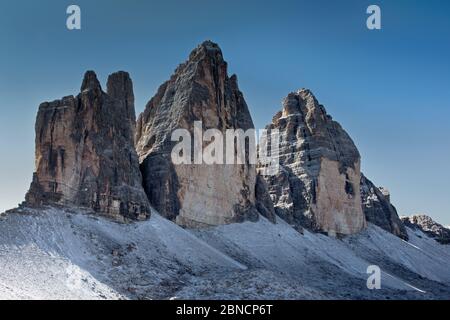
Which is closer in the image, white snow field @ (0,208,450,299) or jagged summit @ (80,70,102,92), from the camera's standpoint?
white snow field @ (0,208,450,299)

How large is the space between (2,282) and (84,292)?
15.7 feet

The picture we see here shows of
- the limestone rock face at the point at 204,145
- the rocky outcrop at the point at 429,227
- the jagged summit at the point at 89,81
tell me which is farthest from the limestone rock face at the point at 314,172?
the jagged summit at the point at 89,81

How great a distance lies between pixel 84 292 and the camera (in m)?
39.6

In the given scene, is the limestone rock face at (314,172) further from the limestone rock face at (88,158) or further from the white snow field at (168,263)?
the limestone rock face at (88,158)

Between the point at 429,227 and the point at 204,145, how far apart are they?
200 ft

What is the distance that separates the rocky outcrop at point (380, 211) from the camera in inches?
3858

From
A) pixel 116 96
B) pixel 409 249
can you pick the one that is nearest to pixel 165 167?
pixel 116 96

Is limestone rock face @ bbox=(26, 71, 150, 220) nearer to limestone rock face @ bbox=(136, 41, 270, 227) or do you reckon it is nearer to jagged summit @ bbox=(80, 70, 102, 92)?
jagged summit @ bbox=(80, 70, 102, 92)

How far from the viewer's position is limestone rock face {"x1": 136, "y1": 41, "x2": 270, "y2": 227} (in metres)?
64.0

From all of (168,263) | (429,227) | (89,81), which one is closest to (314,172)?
(429,227)

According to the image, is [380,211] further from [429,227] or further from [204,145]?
[204,145]

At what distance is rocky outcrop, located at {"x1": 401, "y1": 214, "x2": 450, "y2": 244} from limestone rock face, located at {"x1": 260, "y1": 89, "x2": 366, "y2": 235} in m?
21.1

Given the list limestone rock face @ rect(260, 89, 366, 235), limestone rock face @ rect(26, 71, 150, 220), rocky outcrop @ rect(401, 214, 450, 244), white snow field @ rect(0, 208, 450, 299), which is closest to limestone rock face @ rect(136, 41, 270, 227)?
white snow field @ rect(0, 208, 450, 299)

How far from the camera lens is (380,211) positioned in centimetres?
9988
